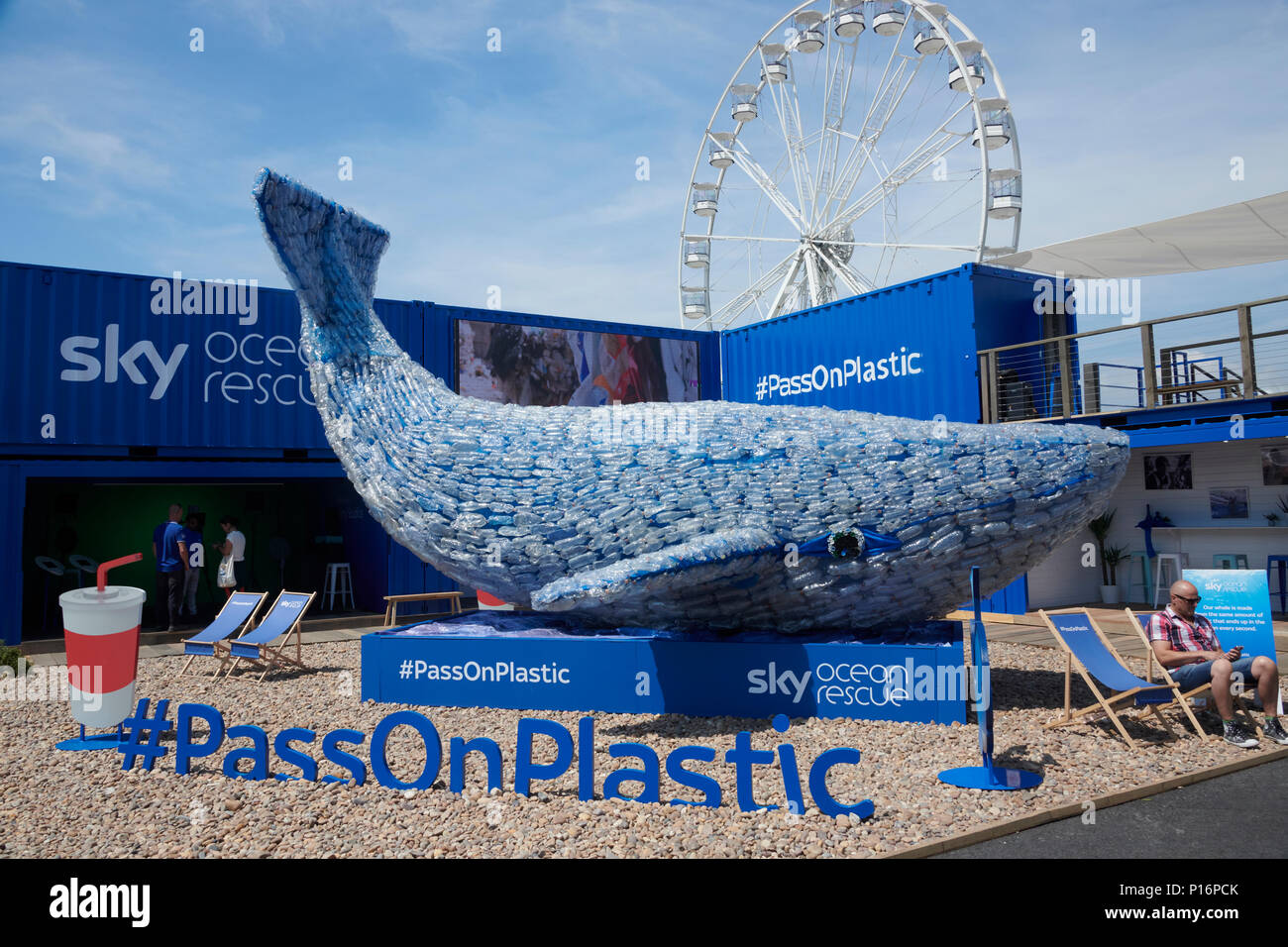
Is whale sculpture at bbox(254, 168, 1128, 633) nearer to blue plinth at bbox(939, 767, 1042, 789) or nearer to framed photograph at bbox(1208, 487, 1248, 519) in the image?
blue plinth at bbox(939, 767, 1042, 789)

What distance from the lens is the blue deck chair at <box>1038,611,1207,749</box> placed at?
21.5ft

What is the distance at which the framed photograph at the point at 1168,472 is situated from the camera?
47.6 ft

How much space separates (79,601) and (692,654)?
4373mm

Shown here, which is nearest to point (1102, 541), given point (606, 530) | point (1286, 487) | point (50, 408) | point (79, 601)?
point (1286, 487)

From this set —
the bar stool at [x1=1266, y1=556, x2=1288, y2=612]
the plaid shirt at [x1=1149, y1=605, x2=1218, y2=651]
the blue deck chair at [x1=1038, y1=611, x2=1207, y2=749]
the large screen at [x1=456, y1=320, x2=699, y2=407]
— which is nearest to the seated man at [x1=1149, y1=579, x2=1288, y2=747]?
the plaid shirt at [x1=1149, y1=605, x2=1218, y2=651]

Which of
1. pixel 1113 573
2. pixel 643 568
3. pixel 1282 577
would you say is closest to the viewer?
pixel 643 568

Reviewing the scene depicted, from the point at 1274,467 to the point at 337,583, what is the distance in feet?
50.6

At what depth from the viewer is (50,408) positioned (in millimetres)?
12516

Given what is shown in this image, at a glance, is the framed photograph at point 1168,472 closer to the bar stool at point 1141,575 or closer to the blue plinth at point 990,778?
the bar stool at point 1141,575

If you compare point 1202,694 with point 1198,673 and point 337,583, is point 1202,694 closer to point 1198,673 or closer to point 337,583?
point 1198,673

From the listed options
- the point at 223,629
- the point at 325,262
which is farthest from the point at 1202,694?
the point at 223,629

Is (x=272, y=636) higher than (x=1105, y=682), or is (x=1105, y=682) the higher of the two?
(x=272, y=636)

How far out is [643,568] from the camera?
5887 millimetres
